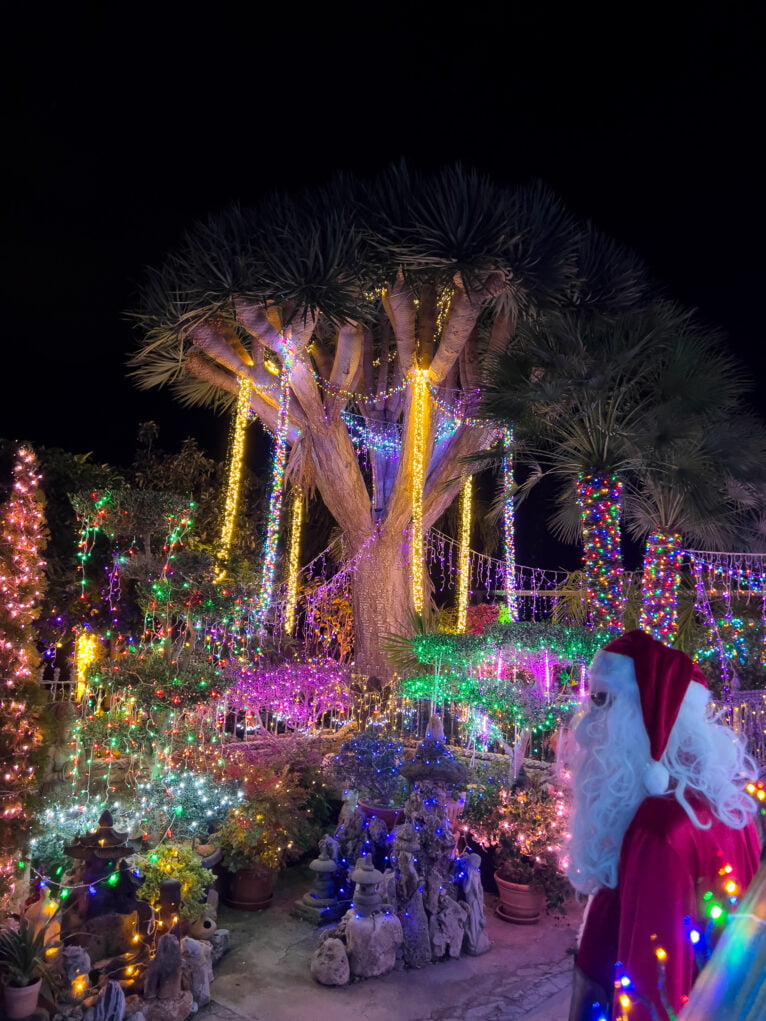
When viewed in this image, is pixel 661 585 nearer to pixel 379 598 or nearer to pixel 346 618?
pixel 379 598

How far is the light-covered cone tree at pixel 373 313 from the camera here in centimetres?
1046

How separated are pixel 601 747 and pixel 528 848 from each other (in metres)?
4.51

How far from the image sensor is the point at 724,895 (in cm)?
181

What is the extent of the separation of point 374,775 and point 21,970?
144 inches

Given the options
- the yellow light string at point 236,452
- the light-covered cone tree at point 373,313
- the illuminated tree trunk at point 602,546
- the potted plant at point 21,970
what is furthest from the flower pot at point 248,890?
the yellow light string at point 236,452

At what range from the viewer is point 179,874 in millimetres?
5199

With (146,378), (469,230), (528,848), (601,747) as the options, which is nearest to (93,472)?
(146,378)

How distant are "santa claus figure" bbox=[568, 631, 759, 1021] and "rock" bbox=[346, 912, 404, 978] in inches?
133

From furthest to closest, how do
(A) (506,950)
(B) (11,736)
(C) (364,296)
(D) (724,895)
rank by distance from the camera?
(C) (364,296) < (A) (506,950) < (B) (11,736) < (D) (724,895)

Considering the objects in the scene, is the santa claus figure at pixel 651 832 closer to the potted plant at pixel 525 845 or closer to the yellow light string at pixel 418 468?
the potted plant at pixel 525 845

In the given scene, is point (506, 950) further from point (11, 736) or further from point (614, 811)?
point (614, 811)

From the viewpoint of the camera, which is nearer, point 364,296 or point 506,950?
point 506,950

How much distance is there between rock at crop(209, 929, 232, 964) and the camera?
5145 millimetres

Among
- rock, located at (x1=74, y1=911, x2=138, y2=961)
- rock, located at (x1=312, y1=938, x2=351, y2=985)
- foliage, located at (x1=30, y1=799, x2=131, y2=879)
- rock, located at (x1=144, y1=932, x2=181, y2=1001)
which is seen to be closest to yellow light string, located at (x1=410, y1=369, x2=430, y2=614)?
foliage, located at (x1=30, y1=799, x2=131, y2=879)
